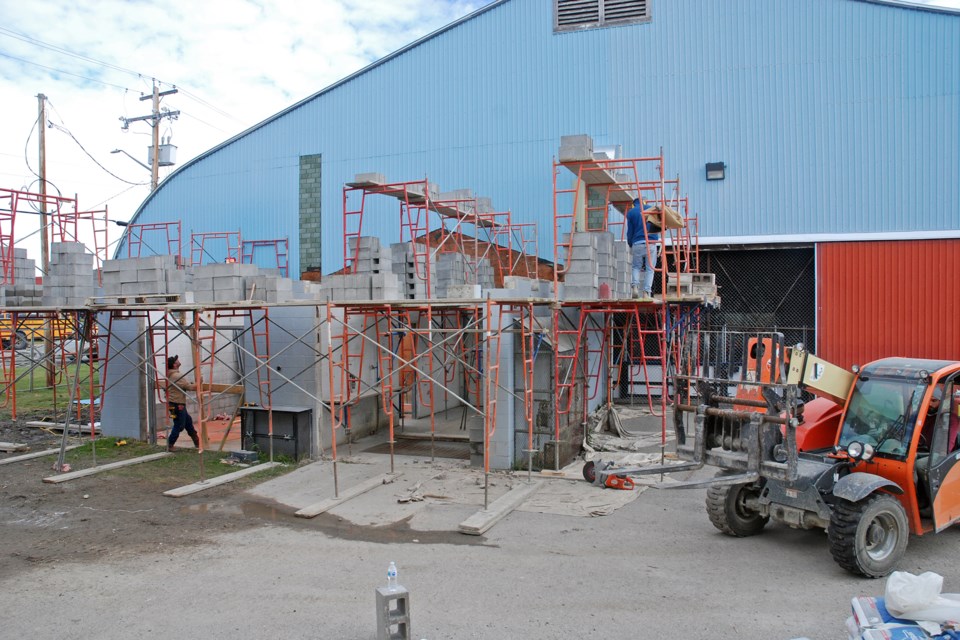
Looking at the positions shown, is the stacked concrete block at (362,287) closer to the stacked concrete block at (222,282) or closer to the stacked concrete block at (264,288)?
the stacked concrete block at (264,288)

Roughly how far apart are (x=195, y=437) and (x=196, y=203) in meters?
12.6

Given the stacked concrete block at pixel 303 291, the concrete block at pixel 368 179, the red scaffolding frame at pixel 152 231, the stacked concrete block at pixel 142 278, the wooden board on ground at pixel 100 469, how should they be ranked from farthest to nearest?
1. the red scaffolding frame at pixel 152 231
2. the stacked concrete block at pixel 303 291
3. the stacked concrete block at pixel 142 278
4. the concrete block at pixel 368 179
5. the wooden board on ground at pixel 100 469

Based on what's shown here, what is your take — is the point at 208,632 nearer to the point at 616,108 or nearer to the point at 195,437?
the point at 195,437

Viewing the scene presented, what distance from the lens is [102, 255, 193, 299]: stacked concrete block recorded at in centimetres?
1315

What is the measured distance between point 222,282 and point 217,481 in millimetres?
3757

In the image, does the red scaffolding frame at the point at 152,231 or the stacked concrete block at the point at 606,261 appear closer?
the stacked concrete block at the point at 606,261

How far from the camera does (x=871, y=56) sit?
1683cm

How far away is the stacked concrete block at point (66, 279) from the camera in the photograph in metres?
14.3

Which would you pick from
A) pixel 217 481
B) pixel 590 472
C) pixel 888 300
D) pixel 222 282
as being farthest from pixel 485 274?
pixel 888 300

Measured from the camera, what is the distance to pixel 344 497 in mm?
10227

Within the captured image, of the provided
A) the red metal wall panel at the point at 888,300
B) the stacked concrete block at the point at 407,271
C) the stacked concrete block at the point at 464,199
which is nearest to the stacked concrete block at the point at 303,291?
the stacked concrete block at the point at 407,271

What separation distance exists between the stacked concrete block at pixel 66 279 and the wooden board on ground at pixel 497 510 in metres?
9.95

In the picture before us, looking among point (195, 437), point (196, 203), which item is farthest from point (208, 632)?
point (196, 203)

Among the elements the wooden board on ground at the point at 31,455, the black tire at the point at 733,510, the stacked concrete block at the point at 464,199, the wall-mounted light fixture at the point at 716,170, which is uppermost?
the wall-mounted light fixture at the point at 716,170
